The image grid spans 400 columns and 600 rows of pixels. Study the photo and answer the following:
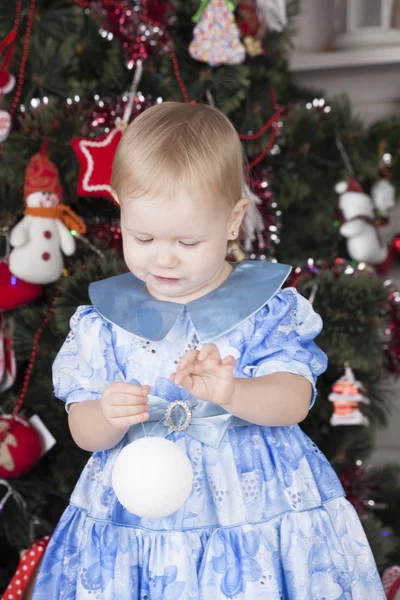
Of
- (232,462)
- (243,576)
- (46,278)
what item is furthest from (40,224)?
(243,576)

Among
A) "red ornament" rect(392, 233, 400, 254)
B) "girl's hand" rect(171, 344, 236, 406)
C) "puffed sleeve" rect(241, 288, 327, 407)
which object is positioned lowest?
"red ornament" rect(392, 233, 400, 254)

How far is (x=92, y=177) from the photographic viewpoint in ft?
5.28

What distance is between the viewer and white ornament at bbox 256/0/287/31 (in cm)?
177

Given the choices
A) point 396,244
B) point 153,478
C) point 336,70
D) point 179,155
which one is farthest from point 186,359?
point 336,70

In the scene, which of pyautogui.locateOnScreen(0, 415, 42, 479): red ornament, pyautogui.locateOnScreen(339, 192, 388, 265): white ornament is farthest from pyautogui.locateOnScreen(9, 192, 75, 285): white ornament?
pyautogui.locateOnScreen(339, 192, 388, 265): white ornament

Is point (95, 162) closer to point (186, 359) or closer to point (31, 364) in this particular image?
point (31, 364)

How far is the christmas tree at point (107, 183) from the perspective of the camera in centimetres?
163

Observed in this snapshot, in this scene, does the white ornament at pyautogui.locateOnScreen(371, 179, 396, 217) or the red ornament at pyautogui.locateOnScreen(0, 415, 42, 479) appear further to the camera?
the white ornament at pyautogui.locateOnScreen(371, 179, 396, 217)

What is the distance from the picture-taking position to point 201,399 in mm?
1030

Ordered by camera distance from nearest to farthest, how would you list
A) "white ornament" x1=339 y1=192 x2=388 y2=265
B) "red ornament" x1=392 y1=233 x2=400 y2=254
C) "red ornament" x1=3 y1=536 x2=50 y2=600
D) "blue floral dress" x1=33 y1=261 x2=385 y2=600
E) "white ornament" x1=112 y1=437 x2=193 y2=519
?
"white ornament" x1=112 y1=437 x2=193 y2=519
"blue floral dress" x1=33 y1=261 x2=385 y2=600
"red ornament" x1=3 y1=536 x2=50 y2=600
"white ornament" x1=339 y1=192 x2=388 y2=265
"red ornament" x1=392 y1=233 x2=400 y2=254

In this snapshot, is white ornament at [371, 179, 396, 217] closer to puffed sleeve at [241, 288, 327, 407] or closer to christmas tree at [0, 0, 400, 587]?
christmas tree at [0, 0, 400, 587]

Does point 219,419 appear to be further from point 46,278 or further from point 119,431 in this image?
point 46,278

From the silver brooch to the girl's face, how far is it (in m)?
0.14

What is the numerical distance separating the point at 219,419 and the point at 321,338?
577 millimetres
